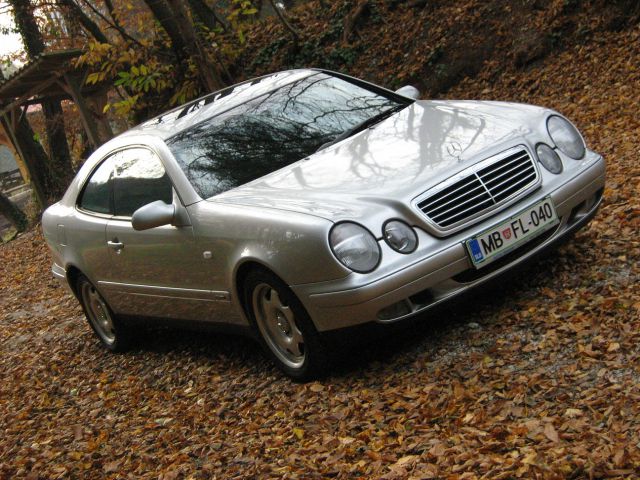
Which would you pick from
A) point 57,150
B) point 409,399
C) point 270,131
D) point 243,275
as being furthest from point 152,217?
point 57,150

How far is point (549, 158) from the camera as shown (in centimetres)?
535

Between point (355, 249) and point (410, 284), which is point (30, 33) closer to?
point (355, 249)

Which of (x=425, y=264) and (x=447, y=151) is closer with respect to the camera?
(x=425, y=264)

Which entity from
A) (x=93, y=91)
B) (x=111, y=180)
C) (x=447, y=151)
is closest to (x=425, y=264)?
(x=447, y=151)

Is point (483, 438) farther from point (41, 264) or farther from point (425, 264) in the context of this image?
point (41, 264)

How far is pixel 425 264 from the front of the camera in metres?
4.66

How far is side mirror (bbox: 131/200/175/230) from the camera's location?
558 cm

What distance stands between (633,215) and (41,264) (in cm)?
1152

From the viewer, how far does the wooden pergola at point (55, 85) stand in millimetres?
15680

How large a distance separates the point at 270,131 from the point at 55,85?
13.6m

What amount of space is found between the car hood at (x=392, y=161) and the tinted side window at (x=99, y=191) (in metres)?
1.62

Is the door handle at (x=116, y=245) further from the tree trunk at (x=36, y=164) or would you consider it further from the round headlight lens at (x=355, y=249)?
the tree trunk at (x=36, y=164)

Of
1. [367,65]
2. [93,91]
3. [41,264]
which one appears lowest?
[41,264]

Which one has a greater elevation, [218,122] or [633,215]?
[218,122]
